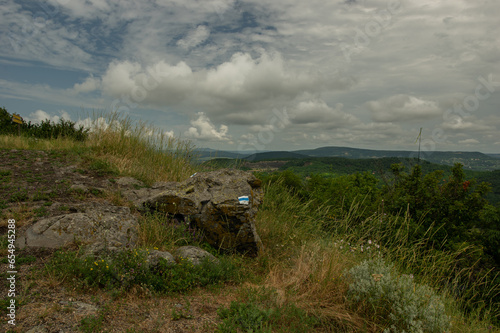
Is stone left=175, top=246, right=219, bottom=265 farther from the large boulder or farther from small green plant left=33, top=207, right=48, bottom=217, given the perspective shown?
small green plant left=33, top=207, right=48, bottom=217

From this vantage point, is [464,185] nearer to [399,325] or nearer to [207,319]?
[399,325]

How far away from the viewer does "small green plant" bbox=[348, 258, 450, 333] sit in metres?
3.06

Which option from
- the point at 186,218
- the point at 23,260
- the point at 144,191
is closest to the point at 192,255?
the point at 186,218

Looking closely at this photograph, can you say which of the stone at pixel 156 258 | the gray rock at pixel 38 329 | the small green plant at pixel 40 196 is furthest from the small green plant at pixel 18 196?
the gray rock at pixel 38 329

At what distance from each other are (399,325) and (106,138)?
9.52 m

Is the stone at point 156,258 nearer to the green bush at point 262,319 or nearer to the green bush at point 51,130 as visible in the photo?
the green bush at point 262,319

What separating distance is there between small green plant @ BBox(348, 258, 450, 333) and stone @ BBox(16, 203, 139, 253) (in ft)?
10.2

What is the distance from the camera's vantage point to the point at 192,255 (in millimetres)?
4344

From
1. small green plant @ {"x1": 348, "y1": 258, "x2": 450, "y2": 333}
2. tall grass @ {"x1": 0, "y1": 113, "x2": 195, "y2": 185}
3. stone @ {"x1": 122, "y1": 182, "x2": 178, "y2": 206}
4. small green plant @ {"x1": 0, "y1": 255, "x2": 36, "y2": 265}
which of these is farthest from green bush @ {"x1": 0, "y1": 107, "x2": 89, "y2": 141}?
small green plant @ {"x1": 348, "y1": 258, "x2": 450, "y2": 333}

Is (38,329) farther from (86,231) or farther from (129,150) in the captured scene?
(129,150)

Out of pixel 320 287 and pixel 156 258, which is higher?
pixel 156 258

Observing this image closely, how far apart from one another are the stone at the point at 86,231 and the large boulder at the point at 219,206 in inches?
31.2

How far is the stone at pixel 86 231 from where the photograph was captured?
13.8 ft

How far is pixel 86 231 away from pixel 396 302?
4.28 meters
